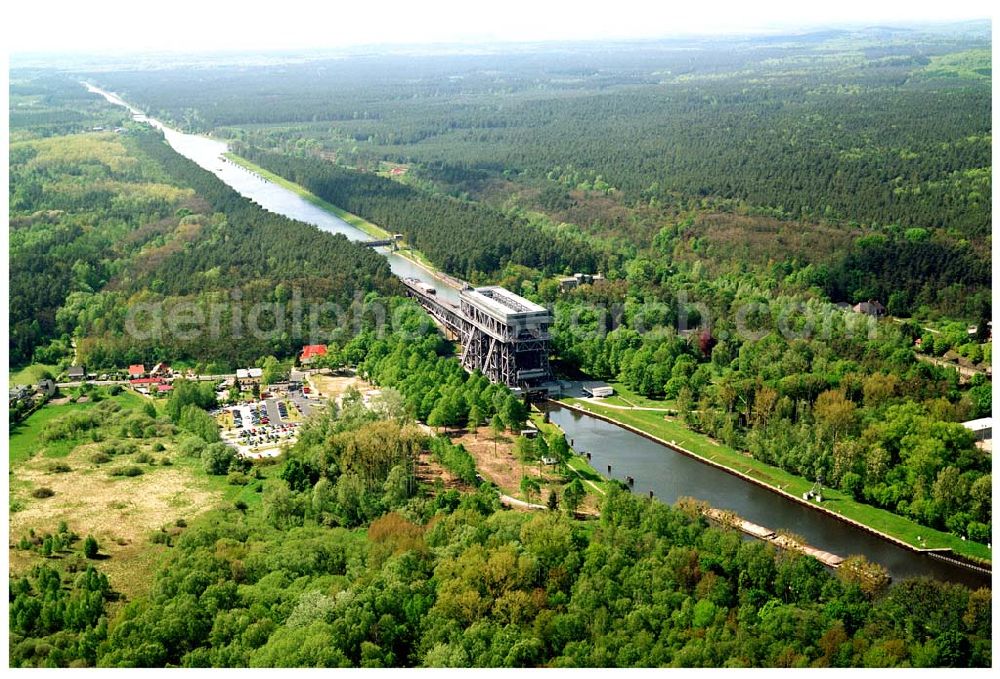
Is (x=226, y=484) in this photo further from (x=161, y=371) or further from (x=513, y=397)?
(x=161, y=371)

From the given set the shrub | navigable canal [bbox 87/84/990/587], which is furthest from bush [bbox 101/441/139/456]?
navigable canal [bbox 87/84/990/587]

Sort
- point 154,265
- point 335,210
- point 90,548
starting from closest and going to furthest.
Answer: point 90,548 < point 154,265 < point 335,210

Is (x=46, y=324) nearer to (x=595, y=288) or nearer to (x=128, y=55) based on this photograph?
(x=595, y=288)

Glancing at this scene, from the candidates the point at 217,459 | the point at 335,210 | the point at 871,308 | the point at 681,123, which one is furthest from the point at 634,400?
the point at 681,123

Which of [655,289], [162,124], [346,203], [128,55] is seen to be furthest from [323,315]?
[128,55]

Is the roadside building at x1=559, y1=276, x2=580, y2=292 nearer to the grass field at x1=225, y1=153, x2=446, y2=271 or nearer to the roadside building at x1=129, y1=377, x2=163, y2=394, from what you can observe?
the grass field at x1=225, y1=153, x2=446, y2=271

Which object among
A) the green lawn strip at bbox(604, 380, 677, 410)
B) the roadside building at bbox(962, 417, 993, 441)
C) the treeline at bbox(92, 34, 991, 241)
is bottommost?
the green lawn strip at bbox(604, 380, 677, 410)
